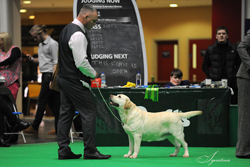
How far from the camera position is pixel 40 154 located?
4.86 meters

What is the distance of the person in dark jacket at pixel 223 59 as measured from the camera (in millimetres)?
5883

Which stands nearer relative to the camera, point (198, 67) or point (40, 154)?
point (40, 154)

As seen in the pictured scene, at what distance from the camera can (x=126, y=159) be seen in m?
4.30

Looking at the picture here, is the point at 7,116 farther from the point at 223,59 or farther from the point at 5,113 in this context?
the point at 223,59

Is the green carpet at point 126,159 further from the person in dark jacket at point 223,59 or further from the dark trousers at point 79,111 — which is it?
the person in dark jacket at point 223,59

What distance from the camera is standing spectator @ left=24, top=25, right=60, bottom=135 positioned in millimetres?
6707

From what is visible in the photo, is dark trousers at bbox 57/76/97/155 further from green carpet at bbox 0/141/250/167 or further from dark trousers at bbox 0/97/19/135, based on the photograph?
dark trousers at bbox 0/97/19/135

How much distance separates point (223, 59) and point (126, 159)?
97.8 inches

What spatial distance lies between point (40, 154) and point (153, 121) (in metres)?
1.47

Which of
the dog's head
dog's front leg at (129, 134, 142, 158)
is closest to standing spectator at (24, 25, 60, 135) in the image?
the dog's head

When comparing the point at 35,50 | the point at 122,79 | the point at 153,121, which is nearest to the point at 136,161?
the point at 153,121

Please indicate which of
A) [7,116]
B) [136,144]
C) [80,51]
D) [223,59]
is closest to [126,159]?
[136,144]

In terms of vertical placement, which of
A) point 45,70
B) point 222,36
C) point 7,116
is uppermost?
point 222,36

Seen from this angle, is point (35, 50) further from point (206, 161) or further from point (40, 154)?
point (206, 161)
